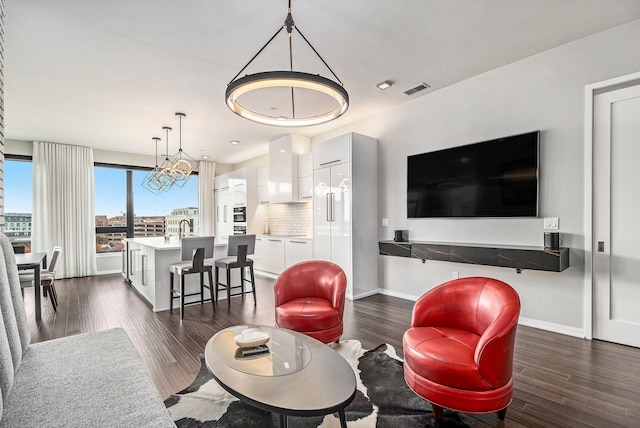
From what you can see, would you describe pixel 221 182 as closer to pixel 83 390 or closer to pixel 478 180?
pixel 478 180

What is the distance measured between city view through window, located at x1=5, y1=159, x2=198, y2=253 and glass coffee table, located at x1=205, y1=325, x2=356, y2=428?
4.47 m

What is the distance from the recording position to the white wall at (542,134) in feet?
10.1

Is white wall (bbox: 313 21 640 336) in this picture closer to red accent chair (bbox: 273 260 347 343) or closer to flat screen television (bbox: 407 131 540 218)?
flat screen television (bbox: 407 131 540 218)

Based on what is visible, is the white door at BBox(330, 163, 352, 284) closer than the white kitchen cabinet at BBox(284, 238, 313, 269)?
Yes

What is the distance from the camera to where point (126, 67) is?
3400 millimetres

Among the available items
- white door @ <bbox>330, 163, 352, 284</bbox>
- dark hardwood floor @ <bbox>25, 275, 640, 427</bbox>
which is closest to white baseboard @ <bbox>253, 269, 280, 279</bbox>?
dark hardwood floor @ <bbox>25, 275, 640, 427</bbox>

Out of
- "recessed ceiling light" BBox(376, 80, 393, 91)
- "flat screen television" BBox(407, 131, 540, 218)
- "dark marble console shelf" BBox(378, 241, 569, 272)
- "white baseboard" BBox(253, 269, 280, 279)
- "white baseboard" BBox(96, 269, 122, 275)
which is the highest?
"recessed ceiling light" BBox(376, 80, 393, 91)

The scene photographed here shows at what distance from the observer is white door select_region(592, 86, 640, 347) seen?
112 inches

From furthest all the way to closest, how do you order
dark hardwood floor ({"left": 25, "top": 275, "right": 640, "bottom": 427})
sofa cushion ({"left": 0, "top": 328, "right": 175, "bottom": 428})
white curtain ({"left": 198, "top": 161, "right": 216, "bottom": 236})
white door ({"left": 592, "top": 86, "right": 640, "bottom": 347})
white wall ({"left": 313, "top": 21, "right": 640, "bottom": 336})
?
white curtain ({"left": 198, "top": 161, "right": 216, "bottom": 236}) < white wall ({"left": 313, "top": 21, "right": 640, "bottom": 336}) < white door ({"left": 592, "top": 86, "right": 640, "bottom": 347}) < dark hardwood floor ({"left": 25, "top": 275, "right": 640, "bottom": 427}) < sofa cushion ({"left": 0, "top": 328, "right": 175, "bottom": 428})

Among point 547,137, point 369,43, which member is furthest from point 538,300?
point 369,43

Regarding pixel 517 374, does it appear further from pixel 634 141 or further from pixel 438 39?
pixel 438 39

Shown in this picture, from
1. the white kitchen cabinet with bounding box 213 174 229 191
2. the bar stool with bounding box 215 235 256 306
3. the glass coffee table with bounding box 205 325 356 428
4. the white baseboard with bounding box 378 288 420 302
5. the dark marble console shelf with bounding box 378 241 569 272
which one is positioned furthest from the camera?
the white kitchen cabinet with bounding box 213 174 229 191

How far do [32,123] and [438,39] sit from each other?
6384 millimetres

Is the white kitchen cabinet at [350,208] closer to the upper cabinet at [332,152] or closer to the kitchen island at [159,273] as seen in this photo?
the upper cabinet at [332,152]
